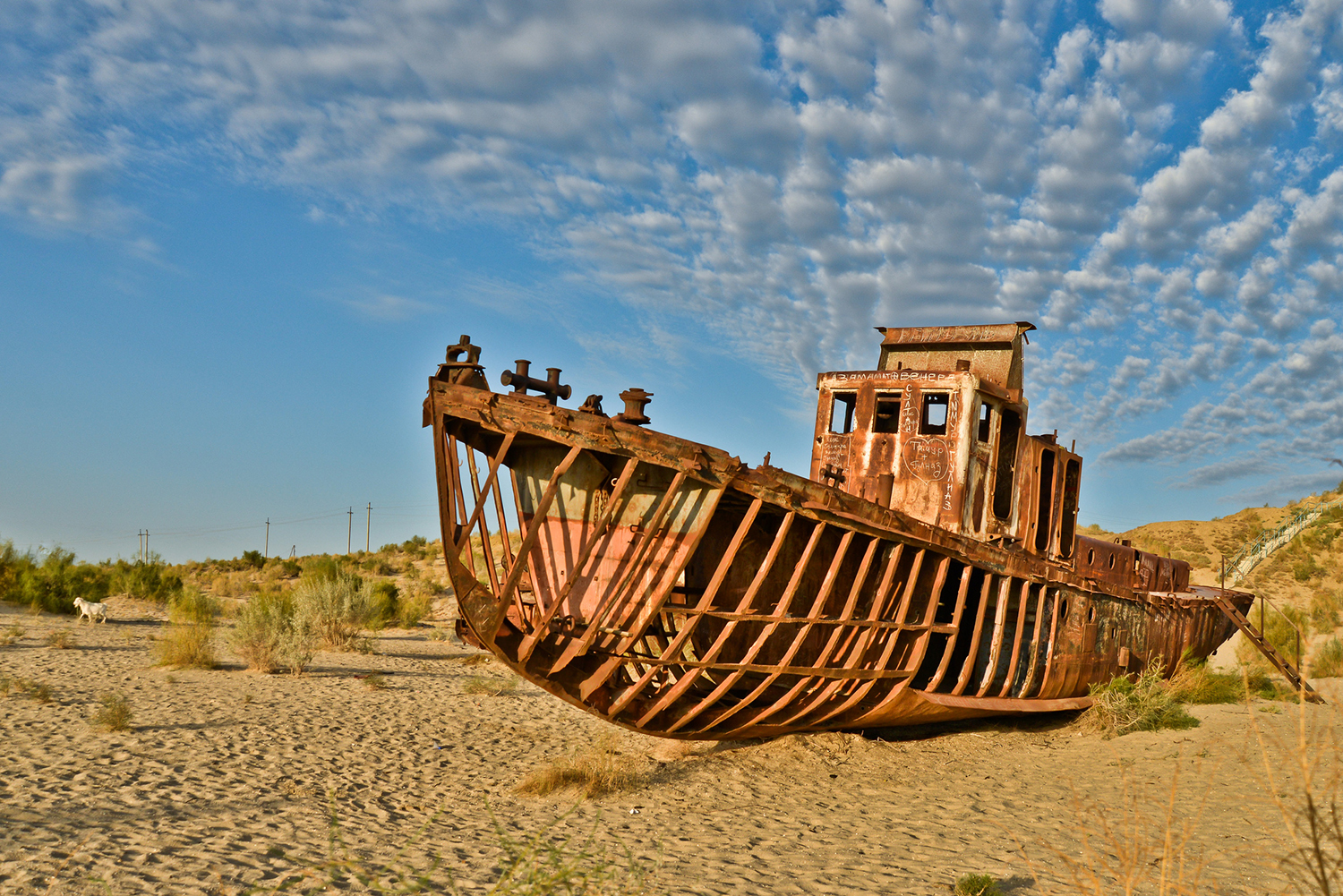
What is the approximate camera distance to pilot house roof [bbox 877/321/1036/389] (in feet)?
36.4

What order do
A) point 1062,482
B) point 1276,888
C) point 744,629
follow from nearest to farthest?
point 1276,888 < point 744,629 < point 1062,482

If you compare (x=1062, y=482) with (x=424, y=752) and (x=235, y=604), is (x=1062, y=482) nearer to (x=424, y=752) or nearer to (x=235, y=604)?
(x=424, y=752)

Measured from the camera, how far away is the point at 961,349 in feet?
37.7

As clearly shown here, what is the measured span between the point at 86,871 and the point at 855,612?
6695 millimetres

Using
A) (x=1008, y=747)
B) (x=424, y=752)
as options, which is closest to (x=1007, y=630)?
(x=1008, y=747)

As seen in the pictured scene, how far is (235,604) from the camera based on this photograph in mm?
24938

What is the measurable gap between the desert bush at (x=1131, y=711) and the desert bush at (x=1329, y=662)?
9.50 m

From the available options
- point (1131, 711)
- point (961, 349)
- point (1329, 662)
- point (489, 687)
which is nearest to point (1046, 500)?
point (961, 349)

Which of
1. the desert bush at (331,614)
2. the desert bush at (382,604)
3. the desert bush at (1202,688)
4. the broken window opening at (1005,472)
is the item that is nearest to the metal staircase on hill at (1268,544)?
the desert bush at (1202,688)

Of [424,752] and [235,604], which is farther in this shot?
[235,604]

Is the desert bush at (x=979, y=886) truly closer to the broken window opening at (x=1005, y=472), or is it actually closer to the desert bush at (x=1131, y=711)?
the desert bush at (x=1131, y=711)

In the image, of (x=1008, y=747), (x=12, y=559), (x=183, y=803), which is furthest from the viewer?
(x=12, y=559)

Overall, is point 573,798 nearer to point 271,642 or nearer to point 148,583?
point 271,642

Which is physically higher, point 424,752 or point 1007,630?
point 1007,630
